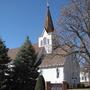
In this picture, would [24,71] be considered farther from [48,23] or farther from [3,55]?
[48,23]

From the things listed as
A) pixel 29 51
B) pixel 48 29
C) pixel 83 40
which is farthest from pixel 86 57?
pixel 48 29

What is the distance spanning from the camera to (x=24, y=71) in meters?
49.9

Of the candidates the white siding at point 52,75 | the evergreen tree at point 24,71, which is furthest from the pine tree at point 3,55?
the white siding at point 52,75

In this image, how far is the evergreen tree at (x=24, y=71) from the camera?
48.6m

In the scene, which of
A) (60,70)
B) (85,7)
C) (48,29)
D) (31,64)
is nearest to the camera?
(85,7)

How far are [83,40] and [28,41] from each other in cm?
1721

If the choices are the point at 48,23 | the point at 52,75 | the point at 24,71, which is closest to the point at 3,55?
the point at 24,71

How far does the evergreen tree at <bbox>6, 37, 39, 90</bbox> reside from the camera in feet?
160

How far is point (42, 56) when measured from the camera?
74438 millimetres

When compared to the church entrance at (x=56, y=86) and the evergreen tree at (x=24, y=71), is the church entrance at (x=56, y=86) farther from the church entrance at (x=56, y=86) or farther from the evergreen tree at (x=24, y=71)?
the evergreen tree at (x=24, y=71)

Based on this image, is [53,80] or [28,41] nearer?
[28,41]

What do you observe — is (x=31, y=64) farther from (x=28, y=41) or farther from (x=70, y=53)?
(x=70, y=53)

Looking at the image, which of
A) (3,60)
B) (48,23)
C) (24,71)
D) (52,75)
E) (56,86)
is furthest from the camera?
(48,23)

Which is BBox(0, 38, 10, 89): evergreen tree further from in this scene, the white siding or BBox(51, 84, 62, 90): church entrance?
the white siding
